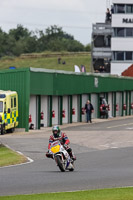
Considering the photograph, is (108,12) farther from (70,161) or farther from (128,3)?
(70,161)

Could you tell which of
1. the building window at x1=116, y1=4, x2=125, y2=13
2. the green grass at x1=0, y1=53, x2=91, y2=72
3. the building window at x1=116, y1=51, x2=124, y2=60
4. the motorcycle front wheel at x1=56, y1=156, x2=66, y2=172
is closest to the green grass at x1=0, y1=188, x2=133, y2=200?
the motorcycle front wheel at x1=56, y1=156, x2=66, y2=172

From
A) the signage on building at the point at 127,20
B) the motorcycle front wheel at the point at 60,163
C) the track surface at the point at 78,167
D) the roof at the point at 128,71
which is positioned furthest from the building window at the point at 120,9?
the motorcycle front wheel at the point at 60,163

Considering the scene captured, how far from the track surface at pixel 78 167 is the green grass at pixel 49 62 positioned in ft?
306

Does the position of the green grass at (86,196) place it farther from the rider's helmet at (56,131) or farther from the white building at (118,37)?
the white building at (118,37)

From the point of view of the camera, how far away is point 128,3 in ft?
335

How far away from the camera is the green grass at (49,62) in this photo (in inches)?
5177

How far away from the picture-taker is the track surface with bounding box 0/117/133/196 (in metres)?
16.6

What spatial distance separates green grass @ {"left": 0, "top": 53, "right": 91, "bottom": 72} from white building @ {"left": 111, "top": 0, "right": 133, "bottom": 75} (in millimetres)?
26011

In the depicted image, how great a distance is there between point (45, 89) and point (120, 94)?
21.3m

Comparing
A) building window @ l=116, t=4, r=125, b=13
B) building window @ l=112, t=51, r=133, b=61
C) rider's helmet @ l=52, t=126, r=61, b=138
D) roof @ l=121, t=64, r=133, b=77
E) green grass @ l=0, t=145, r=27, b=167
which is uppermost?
building window @ l=116, t=4, r=125, b=13

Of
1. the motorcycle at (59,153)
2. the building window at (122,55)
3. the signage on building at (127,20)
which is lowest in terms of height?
the motorcycle at (59,153)

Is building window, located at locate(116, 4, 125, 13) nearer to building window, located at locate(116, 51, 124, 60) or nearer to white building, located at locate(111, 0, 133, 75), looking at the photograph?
white building, located at locate(111, 0, 133, 75)

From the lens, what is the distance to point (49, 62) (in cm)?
13638

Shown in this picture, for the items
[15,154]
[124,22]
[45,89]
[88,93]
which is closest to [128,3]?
[124,22]
